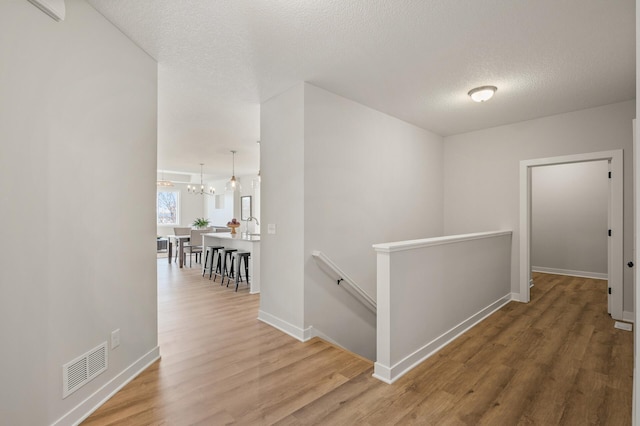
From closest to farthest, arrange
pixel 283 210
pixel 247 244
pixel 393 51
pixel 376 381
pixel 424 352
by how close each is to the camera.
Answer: pixel 376 381 < pixel 393 51 < pixel 424 352 < pixel 283 210 < pixel 247 244

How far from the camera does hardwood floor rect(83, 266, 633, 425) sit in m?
2.07

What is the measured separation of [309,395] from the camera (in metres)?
2.31

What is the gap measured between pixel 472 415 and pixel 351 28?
9.71 feet

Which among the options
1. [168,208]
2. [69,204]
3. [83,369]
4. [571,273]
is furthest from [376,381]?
[168,208]

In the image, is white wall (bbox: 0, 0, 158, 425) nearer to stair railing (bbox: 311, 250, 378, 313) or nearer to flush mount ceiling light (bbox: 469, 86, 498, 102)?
stair railing (bbox: 311, 250, 378, 313)

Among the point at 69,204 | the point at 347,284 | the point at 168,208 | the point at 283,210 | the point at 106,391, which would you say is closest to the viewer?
the point at 69,204

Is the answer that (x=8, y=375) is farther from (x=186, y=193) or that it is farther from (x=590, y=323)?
(x=186, y=193)

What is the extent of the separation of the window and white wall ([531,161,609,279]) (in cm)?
1129

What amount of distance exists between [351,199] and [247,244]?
3.11 metres

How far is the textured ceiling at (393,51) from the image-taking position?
7.17 ft

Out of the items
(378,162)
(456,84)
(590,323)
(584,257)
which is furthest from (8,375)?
(584,257)

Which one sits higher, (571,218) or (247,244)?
(571,218)

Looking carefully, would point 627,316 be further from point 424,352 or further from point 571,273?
point 571,273

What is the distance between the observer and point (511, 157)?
16.1 feet
